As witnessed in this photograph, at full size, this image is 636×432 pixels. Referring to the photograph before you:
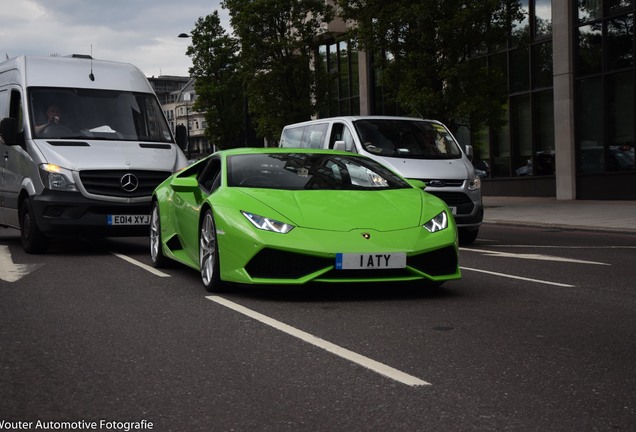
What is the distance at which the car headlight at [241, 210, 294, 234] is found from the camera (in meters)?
7.57

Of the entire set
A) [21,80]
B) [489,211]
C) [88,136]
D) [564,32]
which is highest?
[564,32]

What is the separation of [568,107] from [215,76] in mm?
30236

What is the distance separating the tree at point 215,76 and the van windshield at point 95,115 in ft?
131

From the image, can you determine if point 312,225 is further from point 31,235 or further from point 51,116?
point 51,116

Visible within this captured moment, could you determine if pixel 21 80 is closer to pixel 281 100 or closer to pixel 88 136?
pixel 88 136

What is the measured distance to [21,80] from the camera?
13.5 m

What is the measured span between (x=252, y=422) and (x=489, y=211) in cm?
2033

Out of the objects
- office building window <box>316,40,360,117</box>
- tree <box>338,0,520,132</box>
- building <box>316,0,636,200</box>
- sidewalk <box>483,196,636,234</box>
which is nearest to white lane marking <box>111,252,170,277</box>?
sidewalk <box>483,196,636,234</box>

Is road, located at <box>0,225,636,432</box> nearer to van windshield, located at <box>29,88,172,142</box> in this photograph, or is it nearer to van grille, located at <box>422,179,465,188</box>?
van windshield, located at <box>29,88,172,142</box>

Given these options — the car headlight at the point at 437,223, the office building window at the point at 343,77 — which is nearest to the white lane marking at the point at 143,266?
the car headlight at the point at 437,223

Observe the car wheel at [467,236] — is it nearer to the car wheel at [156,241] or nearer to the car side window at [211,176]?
the car wheel at [156,241]

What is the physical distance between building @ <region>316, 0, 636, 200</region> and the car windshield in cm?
1742

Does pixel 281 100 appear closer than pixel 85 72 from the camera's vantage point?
No

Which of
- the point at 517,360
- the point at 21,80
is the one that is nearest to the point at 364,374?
the point at 517,360
